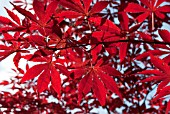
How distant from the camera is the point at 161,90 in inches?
44.7

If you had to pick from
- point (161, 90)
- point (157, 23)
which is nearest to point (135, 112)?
point (157, 23)

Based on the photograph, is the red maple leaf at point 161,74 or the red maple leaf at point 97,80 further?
the red maple leaf at point 97,80

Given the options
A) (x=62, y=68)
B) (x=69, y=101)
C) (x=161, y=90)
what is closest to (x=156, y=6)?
(x=161, y=90)

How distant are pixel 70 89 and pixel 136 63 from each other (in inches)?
35.8

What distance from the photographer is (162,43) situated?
3.24 ft

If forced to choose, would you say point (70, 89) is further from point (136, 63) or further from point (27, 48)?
point (27, 48)

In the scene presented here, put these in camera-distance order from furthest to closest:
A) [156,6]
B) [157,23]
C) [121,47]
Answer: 1. [157,23]
2. [156,6]
3. [121,47]

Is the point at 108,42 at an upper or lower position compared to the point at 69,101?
upper

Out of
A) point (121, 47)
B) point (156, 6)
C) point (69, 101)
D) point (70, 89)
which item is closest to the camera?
point (121, 47)

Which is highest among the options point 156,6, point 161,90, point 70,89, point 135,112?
point 156,6

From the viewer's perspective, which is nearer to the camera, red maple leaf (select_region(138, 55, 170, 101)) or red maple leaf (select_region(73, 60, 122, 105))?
red maple leaf (select_region(138, 55, 170, 101))

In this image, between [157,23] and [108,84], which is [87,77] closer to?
[108,84]

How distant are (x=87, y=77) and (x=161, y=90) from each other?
363 mm

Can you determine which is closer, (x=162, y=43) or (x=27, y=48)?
(x=162, y=43)
